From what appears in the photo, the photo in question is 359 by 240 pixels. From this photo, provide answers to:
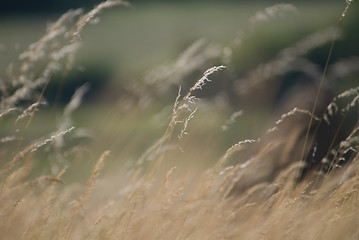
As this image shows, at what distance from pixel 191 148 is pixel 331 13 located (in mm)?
11507

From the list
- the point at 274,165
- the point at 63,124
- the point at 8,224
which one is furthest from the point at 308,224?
A: the point at 274,165

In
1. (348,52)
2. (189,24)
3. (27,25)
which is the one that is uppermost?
(27,25)

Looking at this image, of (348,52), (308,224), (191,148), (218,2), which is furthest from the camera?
(218,2)

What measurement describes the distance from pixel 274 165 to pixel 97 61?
14769mm

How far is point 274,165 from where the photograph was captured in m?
4.41

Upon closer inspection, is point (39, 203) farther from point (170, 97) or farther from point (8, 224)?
point (170, 97)

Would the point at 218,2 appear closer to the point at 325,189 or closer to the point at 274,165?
the point at 274,165

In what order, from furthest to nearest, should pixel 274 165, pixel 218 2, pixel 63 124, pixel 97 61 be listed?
1. pixel 218 2
2. pixel 97 61
3. pixel 274 165
4. pixel 63 124

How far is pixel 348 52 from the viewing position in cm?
896

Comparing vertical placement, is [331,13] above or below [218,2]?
below

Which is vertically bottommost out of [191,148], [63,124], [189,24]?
[191,148]

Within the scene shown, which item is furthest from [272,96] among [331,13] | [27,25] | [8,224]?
[27,25]

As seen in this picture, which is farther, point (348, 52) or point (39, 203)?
point (348, 52)

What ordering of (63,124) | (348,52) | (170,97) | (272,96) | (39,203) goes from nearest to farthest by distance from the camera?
(39,203) < (63,124) < (272,96) < (348,52) < (170,97)
